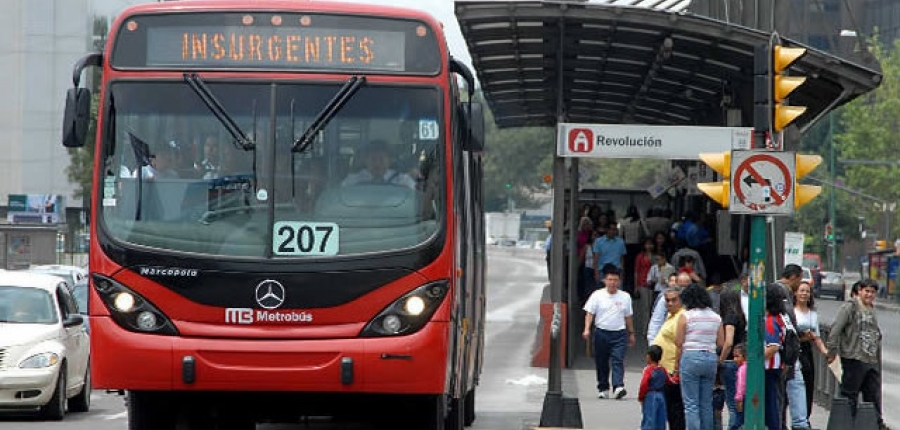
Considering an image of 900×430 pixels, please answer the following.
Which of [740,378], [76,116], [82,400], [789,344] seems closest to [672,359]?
[740,378]

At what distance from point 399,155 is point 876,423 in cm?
695

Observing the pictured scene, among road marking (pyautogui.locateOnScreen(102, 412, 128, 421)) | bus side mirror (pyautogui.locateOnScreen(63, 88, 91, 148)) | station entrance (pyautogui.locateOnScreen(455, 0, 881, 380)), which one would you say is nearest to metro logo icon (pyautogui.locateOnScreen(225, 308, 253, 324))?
bus side mirror (pyautogui.locateOnScreen(63, 88, 91, 148))

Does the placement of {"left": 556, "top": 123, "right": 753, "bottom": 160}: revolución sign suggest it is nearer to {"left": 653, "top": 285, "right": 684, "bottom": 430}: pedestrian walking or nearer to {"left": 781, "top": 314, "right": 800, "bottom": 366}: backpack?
{"left": 653, "top": 285, "right": 684, "bottom": 430}: pedestrian walking

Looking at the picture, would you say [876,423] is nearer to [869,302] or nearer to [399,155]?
[869,302]

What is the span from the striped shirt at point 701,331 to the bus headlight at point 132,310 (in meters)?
5.55

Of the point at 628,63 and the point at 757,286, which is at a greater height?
the point at 628,63

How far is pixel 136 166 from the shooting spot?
11.5 meters

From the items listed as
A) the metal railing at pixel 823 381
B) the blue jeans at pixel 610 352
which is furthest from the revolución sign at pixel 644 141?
the metal railing at pixel 823 381

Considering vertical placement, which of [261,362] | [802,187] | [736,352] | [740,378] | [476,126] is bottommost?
[740,378]

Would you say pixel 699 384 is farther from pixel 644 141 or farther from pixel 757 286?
pixel 644 141

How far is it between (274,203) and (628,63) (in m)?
14.5

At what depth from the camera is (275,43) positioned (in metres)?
11.8

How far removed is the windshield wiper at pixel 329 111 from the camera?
452 inches

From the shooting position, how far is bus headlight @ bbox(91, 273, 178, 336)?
11281mm
